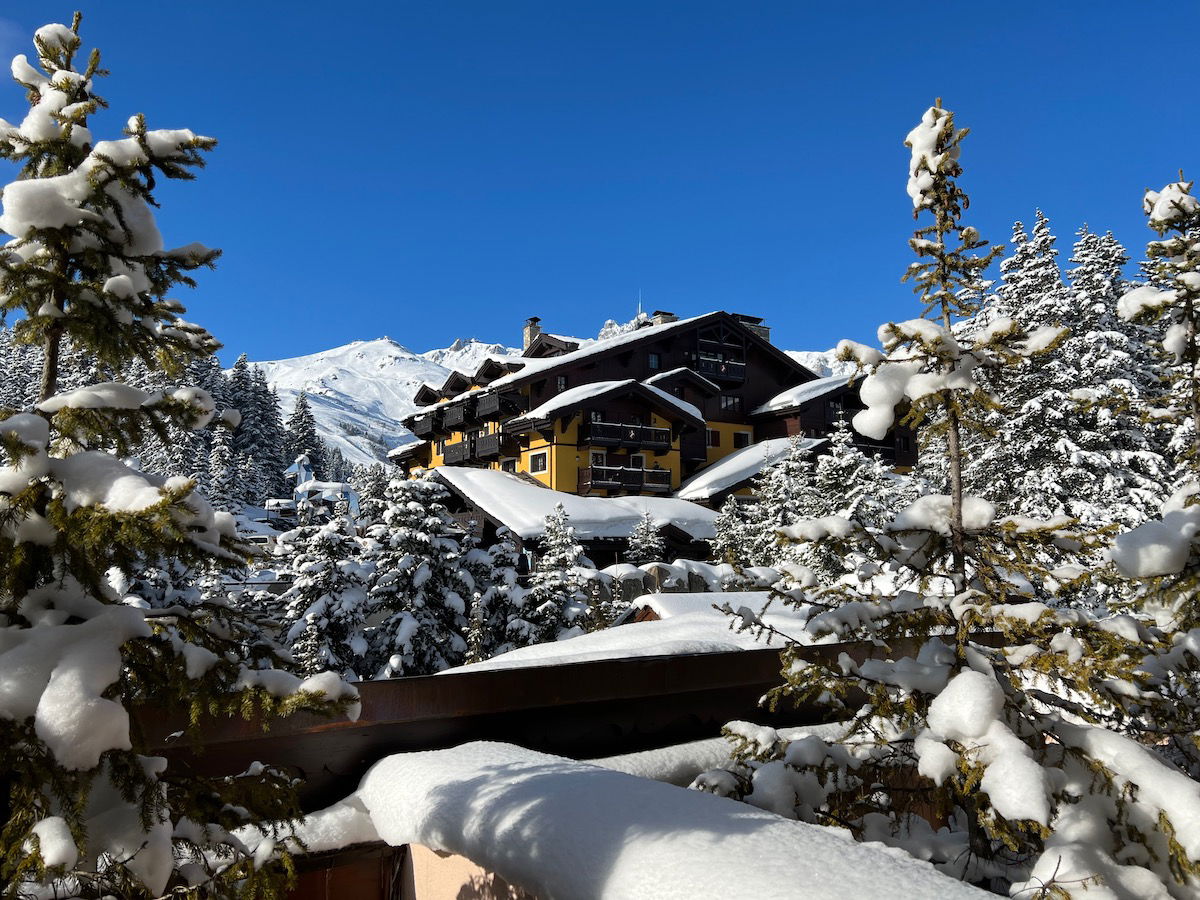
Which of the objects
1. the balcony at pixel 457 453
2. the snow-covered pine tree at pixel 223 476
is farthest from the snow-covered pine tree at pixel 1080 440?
the snow-covered pine tree at pixel 223 476

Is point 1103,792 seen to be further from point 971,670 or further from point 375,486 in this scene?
point 375,486

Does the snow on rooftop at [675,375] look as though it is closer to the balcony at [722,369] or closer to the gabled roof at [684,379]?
the gabled roof at [684,379]

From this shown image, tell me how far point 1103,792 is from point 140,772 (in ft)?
11.8

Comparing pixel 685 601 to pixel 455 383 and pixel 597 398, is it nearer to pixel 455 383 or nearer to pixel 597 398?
pixel 597 398

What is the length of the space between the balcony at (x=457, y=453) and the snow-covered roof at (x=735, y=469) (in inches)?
470

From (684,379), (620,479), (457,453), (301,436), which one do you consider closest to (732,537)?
(620,479)

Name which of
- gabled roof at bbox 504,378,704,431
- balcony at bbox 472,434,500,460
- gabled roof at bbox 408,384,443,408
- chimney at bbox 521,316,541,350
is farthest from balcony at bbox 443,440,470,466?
chimney at bbox 521,316,541,350

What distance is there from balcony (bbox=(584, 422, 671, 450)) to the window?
6466 mm

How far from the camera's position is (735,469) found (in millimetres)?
36500

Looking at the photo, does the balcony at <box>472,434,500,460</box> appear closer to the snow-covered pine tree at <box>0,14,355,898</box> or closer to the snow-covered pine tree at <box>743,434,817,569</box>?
the snow-covered pine tree at <box>743,434,817,569</box>

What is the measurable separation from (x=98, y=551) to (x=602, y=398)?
32393mm

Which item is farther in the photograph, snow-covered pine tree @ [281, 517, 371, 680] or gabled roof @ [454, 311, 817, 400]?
gabled roof @ [454, 311, 817, 400]

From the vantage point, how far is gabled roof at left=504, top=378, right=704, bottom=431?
109ft

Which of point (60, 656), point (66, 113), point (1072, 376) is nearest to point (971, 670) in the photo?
point (60, 656)
